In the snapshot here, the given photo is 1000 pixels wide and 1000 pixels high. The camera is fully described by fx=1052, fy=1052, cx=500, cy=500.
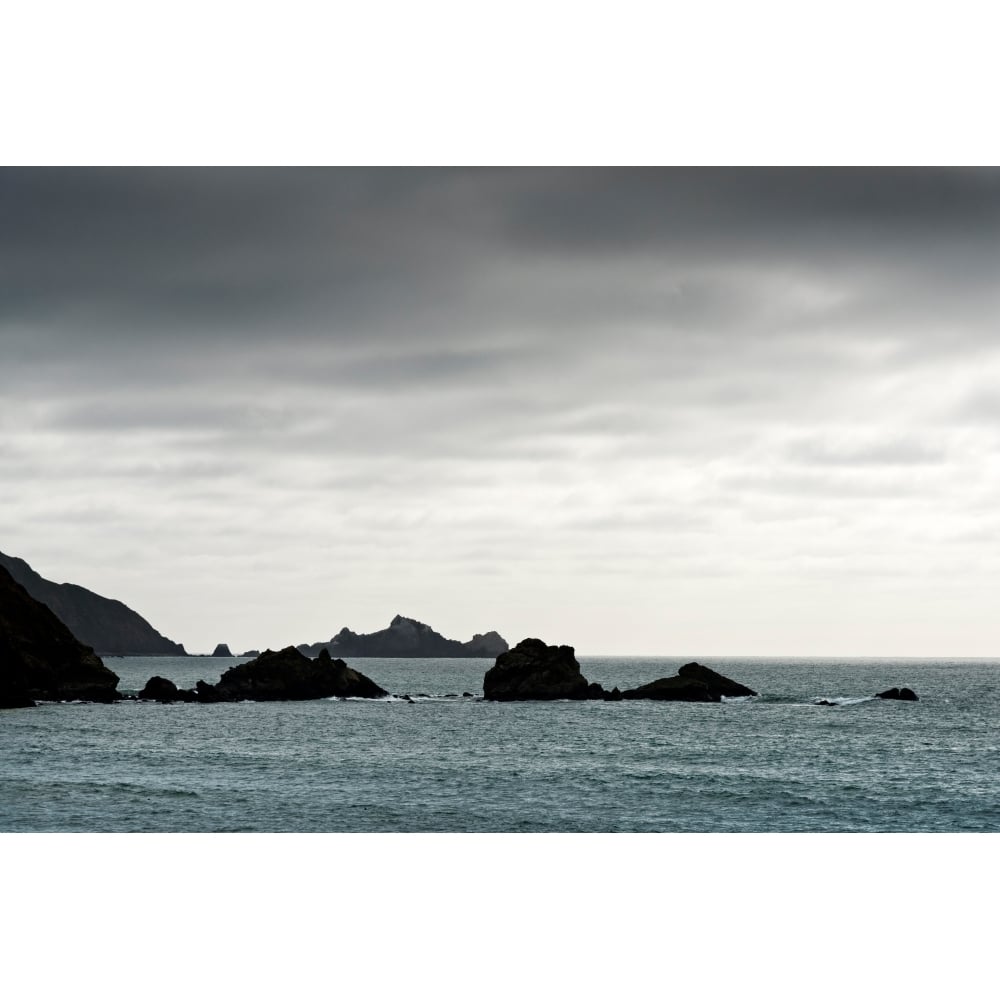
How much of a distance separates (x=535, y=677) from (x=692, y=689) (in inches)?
331

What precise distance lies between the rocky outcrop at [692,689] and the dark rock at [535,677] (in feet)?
10.6

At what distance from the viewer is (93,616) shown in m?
68.6

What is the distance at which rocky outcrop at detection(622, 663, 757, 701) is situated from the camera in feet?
181

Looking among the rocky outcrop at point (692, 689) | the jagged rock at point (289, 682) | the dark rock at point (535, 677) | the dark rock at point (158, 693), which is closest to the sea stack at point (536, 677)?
the dark rock at point (535, 677)

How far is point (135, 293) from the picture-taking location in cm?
1380

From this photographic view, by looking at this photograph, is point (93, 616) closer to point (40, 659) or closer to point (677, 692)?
point (40, 659)

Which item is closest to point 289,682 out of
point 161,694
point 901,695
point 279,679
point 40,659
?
point 279,679

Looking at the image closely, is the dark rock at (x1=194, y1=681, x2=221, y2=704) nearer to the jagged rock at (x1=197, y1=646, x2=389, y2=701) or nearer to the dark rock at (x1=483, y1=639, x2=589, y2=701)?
the jagged rock at (x1=197, y1=646, x2=389, y2=701)

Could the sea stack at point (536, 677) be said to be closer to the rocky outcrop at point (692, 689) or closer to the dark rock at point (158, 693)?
the rocky outcrop at point (692, 689)

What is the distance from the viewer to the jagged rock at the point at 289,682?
181ft
